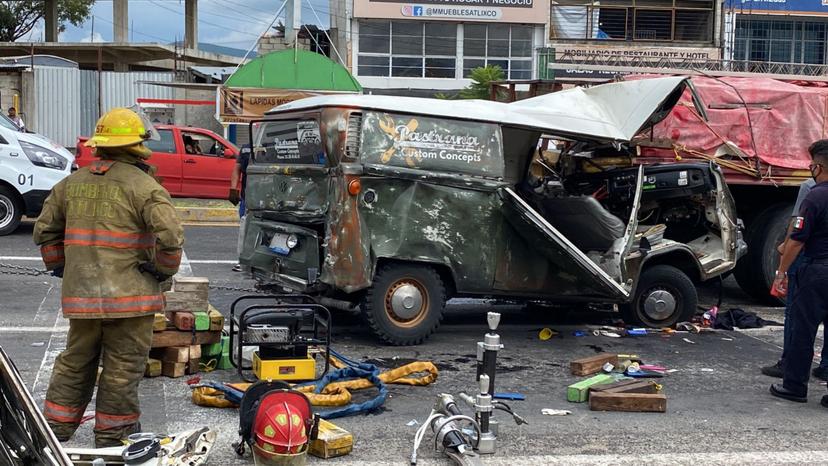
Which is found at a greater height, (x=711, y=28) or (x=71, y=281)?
(x=711, y=28)

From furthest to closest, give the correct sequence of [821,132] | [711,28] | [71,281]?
1. [711,28]
2. [821,132]
3. [71,281]

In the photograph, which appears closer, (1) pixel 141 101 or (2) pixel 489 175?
(2) pixel 489 175

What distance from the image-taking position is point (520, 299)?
881cm

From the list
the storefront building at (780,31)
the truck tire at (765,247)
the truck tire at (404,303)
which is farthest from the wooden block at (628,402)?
the storefront building at (780,31)

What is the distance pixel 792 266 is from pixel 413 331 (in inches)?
118

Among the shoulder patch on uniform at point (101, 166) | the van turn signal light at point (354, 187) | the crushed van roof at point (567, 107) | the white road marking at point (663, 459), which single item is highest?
the crushed van roof at point (567, 107)

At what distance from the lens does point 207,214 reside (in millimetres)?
16328

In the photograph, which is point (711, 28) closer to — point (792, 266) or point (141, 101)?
point (141, 101)

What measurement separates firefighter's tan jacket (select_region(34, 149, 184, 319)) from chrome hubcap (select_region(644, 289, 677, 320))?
5.33m

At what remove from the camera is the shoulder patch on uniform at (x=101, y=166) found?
5152 mm

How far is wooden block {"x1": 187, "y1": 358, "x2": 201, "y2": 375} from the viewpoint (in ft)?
22.7

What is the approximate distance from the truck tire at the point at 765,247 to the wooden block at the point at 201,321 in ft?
21.4

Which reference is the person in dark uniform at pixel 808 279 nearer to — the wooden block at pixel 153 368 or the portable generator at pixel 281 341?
the portable generator at pixel 281 341

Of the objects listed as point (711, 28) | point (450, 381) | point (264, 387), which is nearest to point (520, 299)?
point (450, 381)
